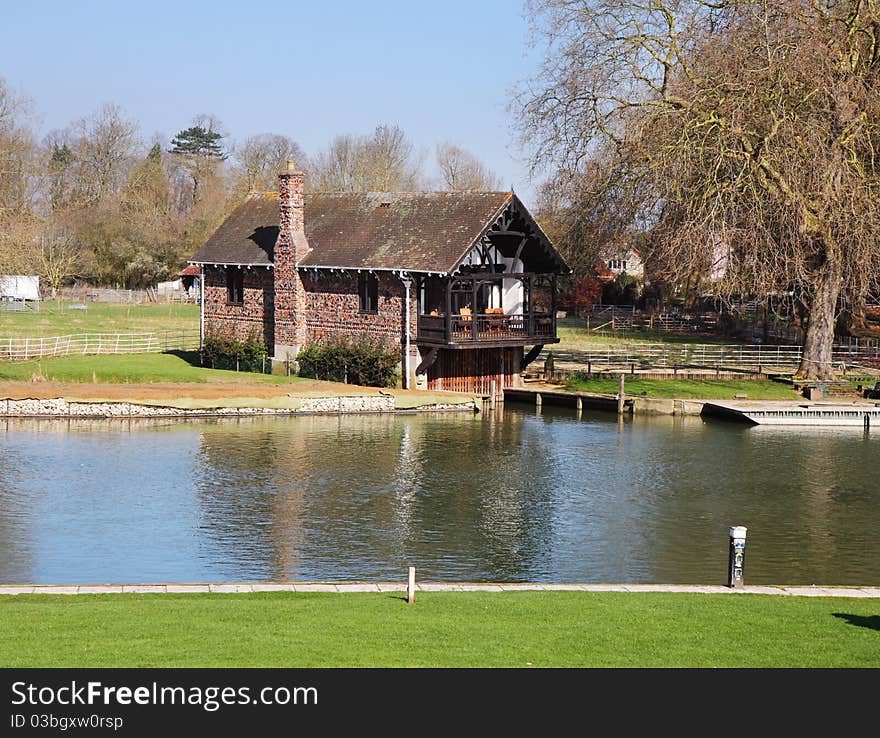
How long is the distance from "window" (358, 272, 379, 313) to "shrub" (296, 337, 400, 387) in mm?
1274

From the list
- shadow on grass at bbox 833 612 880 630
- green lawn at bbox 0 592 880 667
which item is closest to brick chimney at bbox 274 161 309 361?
green lawn at bbox 0 592 880 667

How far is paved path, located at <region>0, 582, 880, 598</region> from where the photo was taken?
19.6 metres

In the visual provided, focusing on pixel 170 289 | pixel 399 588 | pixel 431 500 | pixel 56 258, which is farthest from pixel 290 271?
pixel 56 258

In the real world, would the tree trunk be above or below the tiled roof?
below

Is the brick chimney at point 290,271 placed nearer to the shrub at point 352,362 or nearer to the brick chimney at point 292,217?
the brick chimney at point 292,217

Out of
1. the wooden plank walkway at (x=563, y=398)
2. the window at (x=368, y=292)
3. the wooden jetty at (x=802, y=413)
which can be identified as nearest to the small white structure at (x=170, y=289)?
the window at (x=368, y=292)

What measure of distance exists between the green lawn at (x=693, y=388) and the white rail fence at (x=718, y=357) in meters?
3.91

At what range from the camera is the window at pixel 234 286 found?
56509 mm

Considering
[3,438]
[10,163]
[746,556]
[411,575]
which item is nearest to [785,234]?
[746,556]

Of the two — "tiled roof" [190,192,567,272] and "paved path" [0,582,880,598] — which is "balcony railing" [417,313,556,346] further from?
"paved path" [0,582,880,598]

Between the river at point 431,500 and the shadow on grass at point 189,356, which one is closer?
the river at point 431,500

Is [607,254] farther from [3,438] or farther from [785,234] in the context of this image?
[3,438]

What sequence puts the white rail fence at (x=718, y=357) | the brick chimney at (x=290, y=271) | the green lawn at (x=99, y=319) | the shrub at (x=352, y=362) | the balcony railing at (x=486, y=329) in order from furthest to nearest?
the green lawn at (x=99, y=319) → the white rail fence at (x=718, y=357) → the brick chimney at (x=290, y=271) → the shrub at (x=352, y=362) → the balcony railing at (x=486, y=329)

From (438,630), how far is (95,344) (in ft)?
150
